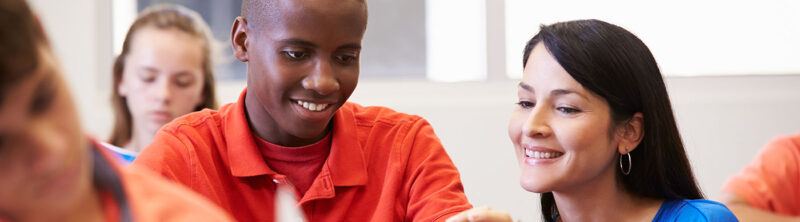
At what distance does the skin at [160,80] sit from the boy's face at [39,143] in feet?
5.97

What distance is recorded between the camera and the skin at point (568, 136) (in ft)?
4.52

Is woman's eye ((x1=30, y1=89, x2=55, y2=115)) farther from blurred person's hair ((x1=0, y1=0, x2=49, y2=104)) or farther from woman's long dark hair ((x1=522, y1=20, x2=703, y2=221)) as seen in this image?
woman's long dark hair ((x1=522, y1=20, x2=703, y2=221))

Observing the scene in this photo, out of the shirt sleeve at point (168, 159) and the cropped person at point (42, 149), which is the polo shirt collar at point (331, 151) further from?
the cropped person at point (42, 149)

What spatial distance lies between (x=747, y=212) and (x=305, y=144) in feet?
4.02

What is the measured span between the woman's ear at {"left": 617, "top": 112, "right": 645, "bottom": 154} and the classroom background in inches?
65.4

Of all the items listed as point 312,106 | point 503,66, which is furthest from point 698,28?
point 312,106

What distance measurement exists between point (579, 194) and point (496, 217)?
1.29ft

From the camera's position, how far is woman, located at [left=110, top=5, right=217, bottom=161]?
2.21 metres

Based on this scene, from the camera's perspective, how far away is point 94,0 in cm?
321

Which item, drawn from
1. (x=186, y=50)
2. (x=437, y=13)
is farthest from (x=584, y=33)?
(x=437, y=13)

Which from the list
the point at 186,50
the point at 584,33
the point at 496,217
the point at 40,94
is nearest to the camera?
the point at 40,94

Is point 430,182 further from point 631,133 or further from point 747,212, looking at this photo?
point 747,212

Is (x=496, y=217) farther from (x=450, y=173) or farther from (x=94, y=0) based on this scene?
(x=94, y=0)

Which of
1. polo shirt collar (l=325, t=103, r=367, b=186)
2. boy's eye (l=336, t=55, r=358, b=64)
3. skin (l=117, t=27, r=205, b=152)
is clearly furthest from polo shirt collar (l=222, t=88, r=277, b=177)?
skin (l=117, t=27, r=205, b=152)
